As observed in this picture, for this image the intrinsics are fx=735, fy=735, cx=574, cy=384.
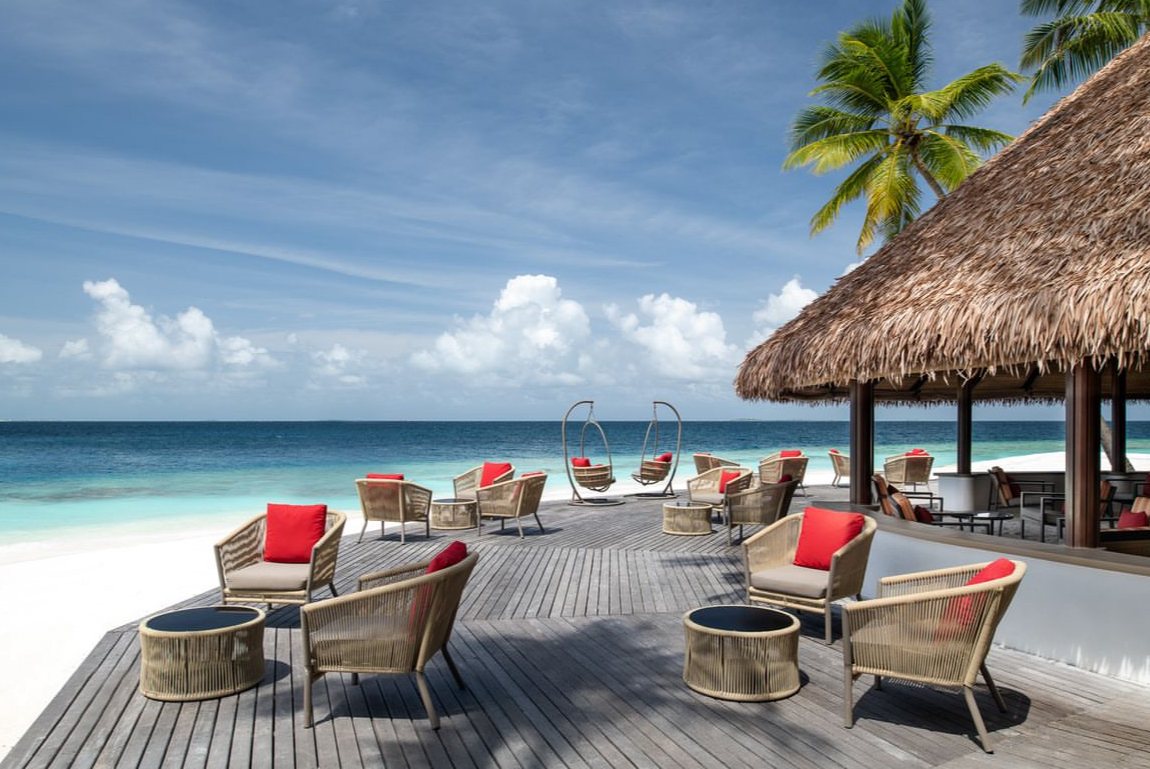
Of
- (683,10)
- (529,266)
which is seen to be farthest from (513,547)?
(529,266)

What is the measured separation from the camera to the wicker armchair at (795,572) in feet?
14.6

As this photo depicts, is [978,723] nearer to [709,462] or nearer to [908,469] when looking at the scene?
[709,462]

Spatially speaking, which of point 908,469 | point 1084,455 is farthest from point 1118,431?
point 1084,455

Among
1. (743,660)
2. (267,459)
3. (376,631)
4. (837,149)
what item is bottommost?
(267,459)

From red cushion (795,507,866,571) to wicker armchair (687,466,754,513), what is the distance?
338cm

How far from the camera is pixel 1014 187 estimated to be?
18.7ft

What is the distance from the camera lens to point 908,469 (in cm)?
1297

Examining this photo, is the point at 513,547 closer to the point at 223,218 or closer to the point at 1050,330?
the point at 1050,330

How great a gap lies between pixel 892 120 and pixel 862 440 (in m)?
9.12

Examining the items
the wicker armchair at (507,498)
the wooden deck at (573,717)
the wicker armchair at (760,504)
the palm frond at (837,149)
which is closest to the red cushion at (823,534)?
the wooden deck at (573,717)

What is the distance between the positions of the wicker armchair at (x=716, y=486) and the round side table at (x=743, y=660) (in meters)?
4.75

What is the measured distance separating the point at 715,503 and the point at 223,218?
23515 mm

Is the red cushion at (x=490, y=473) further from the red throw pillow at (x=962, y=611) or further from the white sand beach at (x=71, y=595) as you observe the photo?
the red throw pillow at (x=962, y=611)

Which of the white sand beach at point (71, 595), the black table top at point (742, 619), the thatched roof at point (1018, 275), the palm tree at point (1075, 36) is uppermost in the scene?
the palm tree at point (1075, 36)
